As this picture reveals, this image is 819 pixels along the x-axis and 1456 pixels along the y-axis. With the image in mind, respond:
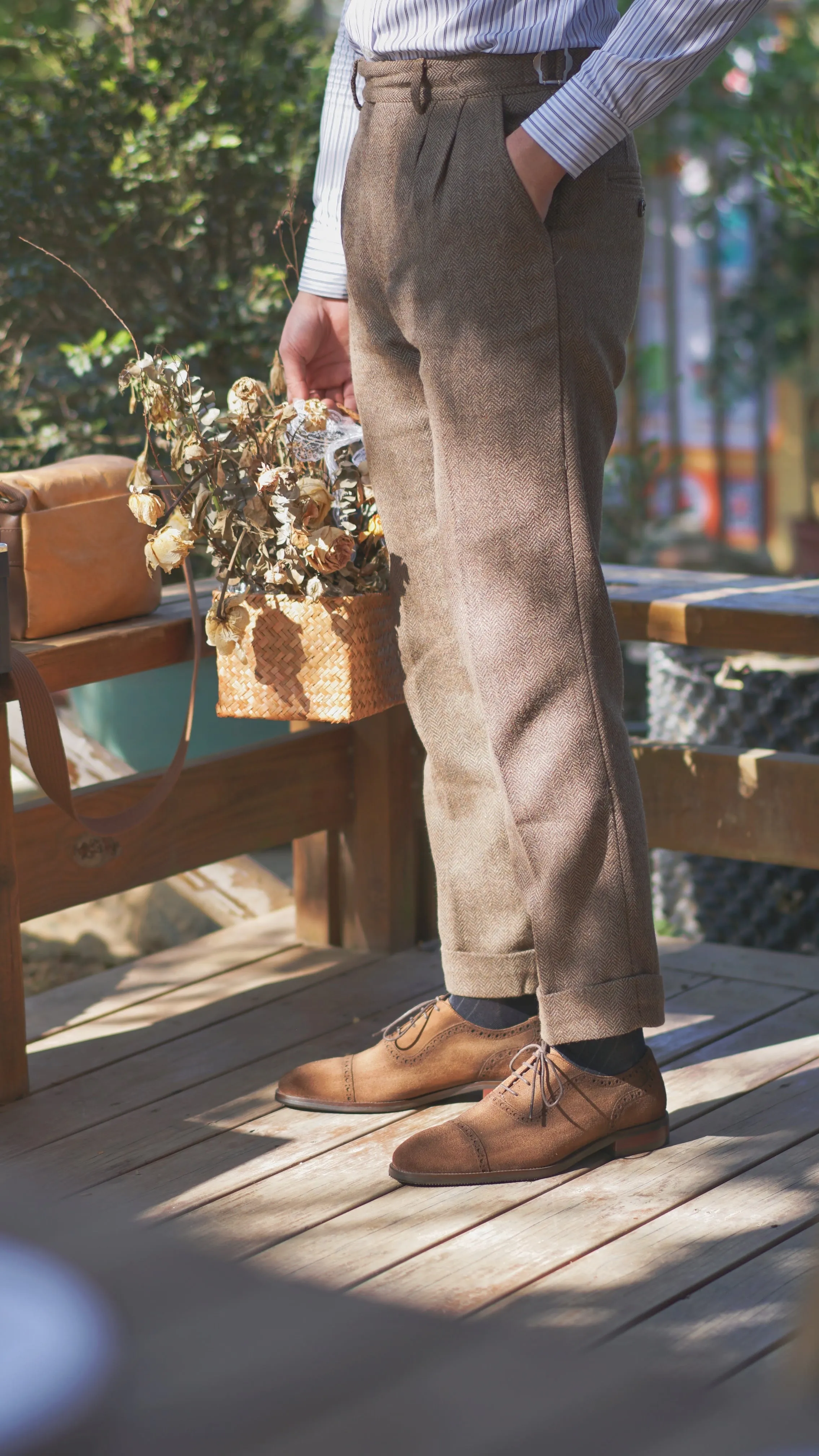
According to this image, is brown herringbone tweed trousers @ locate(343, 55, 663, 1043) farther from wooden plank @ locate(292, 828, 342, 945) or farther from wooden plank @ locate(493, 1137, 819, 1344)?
wooden plank @ locate(292, 828, 342, 945)

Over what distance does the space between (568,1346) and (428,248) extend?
56.0 inches

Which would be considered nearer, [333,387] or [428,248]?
[428,248]

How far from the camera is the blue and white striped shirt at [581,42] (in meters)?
1.48

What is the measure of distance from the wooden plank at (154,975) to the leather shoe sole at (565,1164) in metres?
0.74

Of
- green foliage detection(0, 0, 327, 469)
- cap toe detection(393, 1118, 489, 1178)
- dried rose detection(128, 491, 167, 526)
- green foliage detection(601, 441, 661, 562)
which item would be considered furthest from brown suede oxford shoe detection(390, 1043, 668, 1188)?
green foliage detection(601, 441, 661, 562)

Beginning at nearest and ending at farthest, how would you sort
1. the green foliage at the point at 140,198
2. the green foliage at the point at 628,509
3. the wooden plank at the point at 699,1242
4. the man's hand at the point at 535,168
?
the wooden plank at the point at 699,1242, the man's hand at the point at 535,168, the green foliage at the point at 140,198, the green foliage at the point at 628,509

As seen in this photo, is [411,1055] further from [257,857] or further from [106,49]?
[106,49]

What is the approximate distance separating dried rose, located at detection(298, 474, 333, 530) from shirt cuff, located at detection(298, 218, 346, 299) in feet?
0.79

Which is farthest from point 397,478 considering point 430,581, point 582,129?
point 582,129

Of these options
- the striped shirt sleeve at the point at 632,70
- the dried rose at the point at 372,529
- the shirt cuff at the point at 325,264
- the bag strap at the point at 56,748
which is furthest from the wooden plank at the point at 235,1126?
the striped shirt sleeve at the point at 632,70

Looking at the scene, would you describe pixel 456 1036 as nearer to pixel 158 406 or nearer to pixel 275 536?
pixel 275 536

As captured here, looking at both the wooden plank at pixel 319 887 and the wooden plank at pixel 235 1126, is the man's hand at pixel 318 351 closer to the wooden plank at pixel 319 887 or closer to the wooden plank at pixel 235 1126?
the wooden plank at pixel 319 887

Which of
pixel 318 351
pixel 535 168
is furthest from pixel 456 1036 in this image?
pixel 535 168

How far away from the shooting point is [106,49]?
298 centimetres
